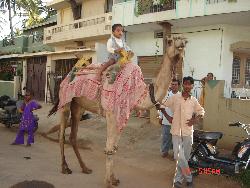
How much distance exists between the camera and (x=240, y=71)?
1520 cm

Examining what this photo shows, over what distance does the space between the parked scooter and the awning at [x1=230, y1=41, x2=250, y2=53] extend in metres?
8.59

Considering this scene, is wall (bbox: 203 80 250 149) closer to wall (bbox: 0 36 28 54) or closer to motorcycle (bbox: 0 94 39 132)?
motorcycle (bbox: 0 94 39 132)

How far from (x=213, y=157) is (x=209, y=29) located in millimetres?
9408

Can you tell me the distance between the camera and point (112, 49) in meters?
5.99

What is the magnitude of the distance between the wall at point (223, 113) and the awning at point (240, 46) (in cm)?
543

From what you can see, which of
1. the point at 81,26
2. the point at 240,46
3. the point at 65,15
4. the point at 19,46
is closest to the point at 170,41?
the point at 240,46

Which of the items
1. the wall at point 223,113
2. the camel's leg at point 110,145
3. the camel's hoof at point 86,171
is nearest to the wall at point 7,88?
the wall at point 223,113

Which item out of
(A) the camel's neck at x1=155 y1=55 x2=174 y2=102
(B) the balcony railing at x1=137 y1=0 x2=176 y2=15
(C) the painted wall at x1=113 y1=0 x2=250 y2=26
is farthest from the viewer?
(B) the balcony railing at x1=137 y1=0 x2=176 y2=15

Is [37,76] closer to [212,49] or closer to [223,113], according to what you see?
[212,49]

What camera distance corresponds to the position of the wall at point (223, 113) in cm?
892

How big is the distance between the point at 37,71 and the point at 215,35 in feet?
45.6

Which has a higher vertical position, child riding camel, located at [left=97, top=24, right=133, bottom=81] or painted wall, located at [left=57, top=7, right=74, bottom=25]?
painted wall, located at [left=57, top=7, right=74, bottom=25]

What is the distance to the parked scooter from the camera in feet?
20.4

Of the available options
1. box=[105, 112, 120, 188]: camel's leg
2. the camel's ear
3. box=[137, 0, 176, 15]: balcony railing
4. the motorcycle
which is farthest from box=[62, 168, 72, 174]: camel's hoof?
box=[137, 0, 176, 15]: balcony railing
